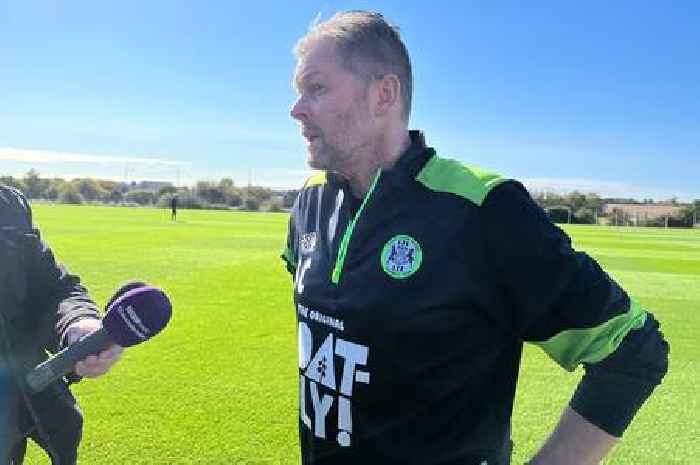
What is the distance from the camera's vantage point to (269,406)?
19.2 feet

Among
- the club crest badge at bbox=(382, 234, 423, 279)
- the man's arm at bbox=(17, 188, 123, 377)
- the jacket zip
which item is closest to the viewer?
the club crest badge at bbox=(382, 234, 423, 279)

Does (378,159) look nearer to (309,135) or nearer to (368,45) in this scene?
(309,135)

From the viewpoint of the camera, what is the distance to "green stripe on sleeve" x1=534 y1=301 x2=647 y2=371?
191 cm

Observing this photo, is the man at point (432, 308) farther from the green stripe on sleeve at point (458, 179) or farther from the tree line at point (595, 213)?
the tree line at point (595, 213)

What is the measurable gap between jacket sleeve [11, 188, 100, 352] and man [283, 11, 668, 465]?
3.62 feet

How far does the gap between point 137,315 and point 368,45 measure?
1025 mm

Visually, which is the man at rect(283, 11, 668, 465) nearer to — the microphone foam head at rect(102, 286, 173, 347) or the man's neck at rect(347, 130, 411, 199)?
the man's neck at rect(347, 130, 411, 199)

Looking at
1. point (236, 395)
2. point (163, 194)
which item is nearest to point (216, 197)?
point (163, 194)

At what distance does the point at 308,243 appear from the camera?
241 cm

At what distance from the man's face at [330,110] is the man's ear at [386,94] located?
0.03 metres

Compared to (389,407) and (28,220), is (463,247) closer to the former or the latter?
(389,407)

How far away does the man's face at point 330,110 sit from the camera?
84.7 inches

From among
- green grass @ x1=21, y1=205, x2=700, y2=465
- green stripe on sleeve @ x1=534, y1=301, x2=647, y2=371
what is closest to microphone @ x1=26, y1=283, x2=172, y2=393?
green stripe on sleeve @ x1=534, y1=301, x2=647, y2=371

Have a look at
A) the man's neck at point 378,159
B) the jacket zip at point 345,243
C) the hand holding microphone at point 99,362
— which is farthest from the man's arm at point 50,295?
the man's neck at point 378,159
